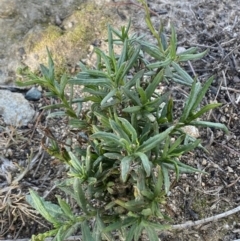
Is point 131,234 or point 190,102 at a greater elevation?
point 190,102


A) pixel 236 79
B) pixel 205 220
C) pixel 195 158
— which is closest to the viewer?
pixel 205 220

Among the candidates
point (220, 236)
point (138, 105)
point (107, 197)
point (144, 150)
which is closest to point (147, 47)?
point (138, 105)

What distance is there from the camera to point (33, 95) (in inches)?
96.8

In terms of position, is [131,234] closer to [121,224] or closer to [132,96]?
[121,224]

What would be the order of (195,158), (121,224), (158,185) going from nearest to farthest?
(158,185) < (121,224) < (195,158)

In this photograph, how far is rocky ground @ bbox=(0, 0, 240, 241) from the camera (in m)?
2.12

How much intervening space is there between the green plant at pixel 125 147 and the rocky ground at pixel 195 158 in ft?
0.82

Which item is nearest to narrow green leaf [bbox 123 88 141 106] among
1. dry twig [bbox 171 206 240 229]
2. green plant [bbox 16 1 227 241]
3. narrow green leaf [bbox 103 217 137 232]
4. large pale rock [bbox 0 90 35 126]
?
green plant [bbox 16 1 227 241]

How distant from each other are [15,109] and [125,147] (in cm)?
102

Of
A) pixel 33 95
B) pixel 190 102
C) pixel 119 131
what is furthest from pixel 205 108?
pixel 33 95

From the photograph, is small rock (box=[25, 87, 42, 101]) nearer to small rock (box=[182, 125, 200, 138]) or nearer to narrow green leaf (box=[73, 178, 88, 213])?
small rock (box=[182, 125, 200, 138])

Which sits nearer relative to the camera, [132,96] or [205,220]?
[132,96]

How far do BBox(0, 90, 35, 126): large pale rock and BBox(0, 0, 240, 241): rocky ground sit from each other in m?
0.03

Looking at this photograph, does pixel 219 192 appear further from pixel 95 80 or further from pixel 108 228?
pixel 95 80
